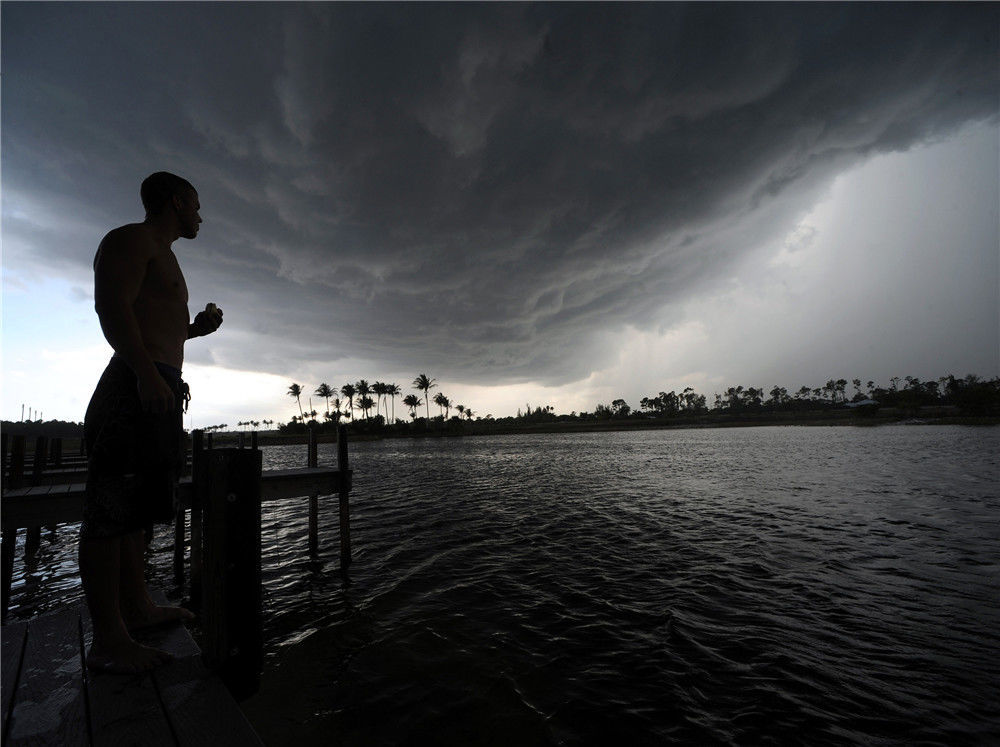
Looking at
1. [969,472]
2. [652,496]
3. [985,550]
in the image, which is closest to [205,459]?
[985,550]

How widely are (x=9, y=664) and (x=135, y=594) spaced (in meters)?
0.66

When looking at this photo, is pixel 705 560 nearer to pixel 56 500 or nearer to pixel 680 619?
pixel 680 619

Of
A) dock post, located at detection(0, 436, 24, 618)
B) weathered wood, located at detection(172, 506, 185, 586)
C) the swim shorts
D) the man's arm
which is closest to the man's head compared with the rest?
the man's arm

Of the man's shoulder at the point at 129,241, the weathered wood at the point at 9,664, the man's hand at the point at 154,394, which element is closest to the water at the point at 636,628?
the weathered wood at the point at 9,664

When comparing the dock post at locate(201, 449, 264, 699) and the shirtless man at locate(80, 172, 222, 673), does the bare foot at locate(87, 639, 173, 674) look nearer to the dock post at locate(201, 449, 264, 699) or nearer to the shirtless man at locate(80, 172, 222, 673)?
the shirtless man at locate(80, 172, 222, 673)

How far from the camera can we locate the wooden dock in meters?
1.96

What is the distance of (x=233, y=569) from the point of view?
8.28 feet

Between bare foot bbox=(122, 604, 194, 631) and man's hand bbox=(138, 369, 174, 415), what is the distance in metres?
1.69

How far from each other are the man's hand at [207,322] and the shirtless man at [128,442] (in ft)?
1.75

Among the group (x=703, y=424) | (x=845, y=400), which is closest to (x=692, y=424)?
(x=703, y=424)

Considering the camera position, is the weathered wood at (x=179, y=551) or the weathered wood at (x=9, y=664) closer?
the weathered wood at (x=9, y=664)

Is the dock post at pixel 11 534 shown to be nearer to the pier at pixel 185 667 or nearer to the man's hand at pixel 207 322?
the pier at pixel 185 667

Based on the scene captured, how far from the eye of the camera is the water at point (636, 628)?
11.3 ft

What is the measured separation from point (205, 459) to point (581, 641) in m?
4.50
